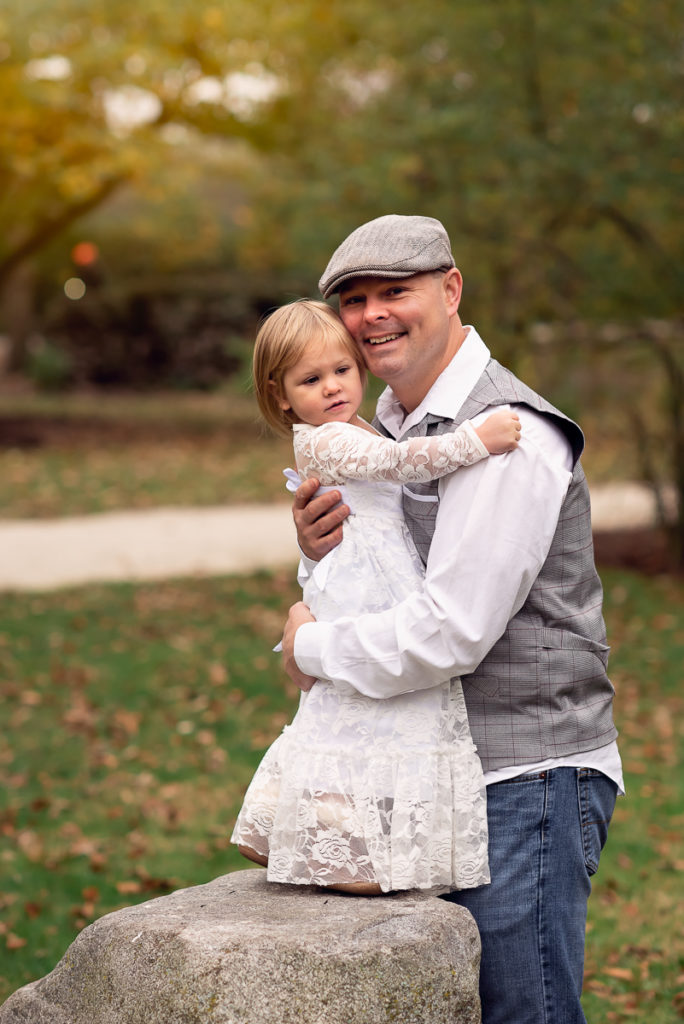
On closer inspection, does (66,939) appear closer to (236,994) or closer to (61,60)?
(236,994)

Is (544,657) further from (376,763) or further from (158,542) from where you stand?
(158,542)

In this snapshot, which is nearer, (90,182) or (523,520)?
(523,520)

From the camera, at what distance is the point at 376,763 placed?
246 centimetres

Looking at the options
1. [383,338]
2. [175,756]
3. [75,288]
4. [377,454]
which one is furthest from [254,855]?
[75,288]

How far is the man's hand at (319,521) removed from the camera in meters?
2.65

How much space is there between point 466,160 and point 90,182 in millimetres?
6859

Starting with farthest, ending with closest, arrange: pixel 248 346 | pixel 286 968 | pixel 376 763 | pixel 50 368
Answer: pixel 50 368, pixel 248 346, pixel 376 763, pixel 286 968

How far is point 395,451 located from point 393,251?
41cm

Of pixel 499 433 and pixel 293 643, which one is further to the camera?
pixel 293 643

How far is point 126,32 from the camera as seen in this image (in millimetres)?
15219

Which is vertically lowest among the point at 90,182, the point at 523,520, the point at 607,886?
the point at 607,886

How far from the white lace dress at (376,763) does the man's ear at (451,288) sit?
0.33 meters

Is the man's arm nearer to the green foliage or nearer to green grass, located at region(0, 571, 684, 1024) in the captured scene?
green grass, located at region(0, 571, 684, 1024)

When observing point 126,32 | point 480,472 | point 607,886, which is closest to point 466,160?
point 126,32
